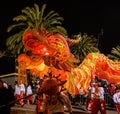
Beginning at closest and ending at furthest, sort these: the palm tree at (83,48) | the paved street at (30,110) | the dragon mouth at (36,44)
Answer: the dragon mouth at (36,44), the paved street at (30,110), the palm tree at (83,48)

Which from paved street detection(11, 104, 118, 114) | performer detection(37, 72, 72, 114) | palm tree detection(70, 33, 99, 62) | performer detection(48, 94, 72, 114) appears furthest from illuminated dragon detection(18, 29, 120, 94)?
palm tree detection(70, 33, 99, 62)

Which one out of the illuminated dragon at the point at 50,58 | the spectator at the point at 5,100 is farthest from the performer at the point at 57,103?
the illuminated dragon at the point at 50,58

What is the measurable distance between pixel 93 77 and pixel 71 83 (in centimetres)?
208

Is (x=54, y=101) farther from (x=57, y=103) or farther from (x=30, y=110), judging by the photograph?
(x=30, y=110)

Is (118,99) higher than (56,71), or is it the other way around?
(56,71)

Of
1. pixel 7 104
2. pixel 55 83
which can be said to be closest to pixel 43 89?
pixel 55 83

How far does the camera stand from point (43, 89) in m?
11.1

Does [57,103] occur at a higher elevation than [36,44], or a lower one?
lower

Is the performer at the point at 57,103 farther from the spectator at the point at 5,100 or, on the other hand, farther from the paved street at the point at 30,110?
the paved street at the point at 30,110

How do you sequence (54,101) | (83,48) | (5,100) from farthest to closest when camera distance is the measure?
1. (83,48)
2. (54,101)
3. (5,100)

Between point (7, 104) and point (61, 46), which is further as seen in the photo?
point (61, 46)

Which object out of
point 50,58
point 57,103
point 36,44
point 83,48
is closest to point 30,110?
point 50,58

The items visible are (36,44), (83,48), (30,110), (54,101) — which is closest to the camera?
(54,101)

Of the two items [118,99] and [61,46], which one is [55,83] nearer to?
[61,46]
